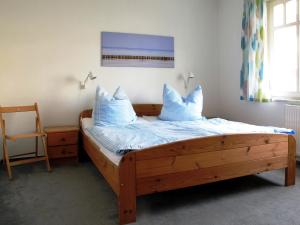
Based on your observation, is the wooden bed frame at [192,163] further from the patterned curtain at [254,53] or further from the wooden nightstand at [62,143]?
the patterned curtain at [254,53]

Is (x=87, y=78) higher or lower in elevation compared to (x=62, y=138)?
higher

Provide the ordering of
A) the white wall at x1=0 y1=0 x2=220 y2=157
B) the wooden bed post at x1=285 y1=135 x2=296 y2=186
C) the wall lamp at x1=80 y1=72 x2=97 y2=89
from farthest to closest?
the wall lamp at x1=80 y1=72 x2=97 y2=89 → the white wall at x1=0 y1=0 x2=220 y2=157 → the wooden bed post at x1=285 y1=135 x2=296 y2=186

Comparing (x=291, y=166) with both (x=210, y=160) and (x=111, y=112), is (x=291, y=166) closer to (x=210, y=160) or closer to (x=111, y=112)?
(x=210, y=160)

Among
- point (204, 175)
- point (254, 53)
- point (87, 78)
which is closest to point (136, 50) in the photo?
point (87, 78)

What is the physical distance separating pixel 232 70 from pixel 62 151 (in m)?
2.68

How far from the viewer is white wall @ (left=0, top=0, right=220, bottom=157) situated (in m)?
3.38

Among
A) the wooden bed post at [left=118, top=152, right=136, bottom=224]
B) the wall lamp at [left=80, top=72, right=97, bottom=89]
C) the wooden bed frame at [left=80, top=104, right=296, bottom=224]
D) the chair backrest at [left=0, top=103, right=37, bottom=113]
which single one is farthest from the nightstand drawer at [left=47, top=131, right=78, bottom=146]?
the wooden bed post at [left=118, top=152, right=136, bottom=224]

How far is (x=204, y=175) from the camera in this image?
216 cm

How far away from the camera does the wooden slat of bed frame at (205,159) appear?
1957 mm

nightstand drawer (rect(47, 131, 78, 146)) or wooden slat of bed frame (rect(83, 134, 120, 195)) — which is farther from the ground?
nightstand drawer (rect(47, 131, 78, 146))

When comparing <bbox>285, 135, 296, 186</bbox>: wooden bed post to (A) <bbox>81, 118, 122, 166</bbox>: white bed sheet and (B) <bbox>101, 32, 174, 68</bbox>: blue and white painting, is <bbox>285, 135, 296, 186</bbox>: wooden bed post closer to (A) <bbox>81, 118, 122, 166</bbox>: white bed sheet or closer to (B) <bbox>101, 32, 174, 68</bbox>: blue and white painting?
(A) <bbox>81, 118, 122, 166</bbox>: white bed sheet

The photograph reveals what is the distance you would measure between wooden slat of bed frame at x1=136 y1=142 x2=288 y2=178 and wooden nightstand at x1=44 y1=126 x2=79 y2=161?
5.34 ft

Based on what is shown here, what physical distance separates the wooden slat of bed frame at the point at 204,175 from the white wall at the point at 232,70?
1.27 metres

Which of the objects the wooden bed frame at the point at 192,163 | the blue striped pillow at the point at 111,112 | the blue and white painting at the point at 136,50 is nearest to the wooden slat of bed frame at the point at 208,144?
the wooden bed frame at the point at 192,163
